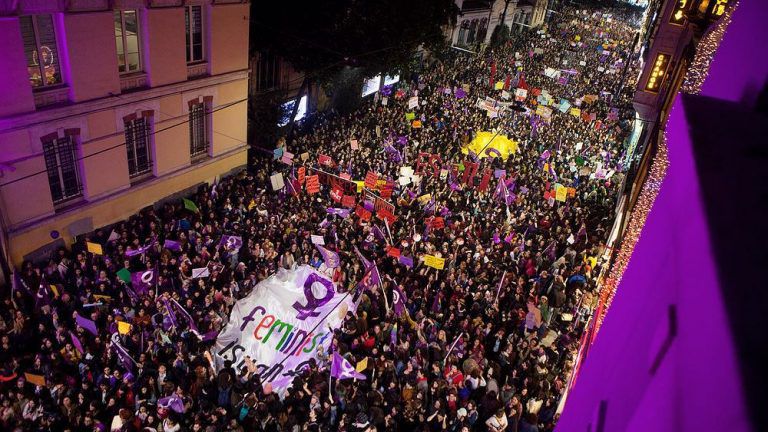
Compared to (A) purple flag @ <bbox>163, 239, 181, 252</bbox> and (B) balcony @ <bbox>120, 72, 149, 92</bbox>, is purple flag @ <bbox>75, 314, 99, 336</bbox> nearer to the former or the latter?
(A) purple flag @ <bbox>163, 239, 181, 252</bbox>

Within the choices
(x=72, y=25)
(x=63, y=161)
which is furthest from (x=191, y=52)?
(x=63, y=161)

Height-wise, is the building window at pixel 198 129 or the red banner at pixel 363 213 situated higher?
the building window at pixel 198 129

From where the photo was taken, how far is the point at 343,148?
23.1 meters

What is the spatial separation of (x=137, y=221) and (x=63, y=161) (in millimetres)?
2715

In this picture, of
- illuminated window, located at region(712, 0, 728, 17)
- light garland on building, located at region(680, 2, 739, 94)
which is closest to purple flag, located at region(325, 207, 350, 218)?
light garland on building, located at region(680, 2, 739, 94)

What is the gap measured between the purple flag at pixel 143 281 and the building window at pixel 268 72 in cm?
1571

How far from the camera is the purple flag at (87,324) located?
11.4 meters

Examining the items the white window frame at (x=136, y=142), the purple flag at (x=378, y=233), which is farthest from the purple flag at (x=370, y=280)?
the white window frame at (x=136, y=142)

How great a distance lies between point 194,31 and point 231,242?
8.20 metres

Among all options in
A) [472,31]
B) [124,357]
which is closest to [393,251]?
[124,357]

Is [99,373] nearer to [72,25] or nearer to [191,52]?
[72,25]

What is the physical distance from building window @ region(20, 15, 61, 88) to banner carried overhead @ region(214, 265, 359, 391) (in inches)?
322

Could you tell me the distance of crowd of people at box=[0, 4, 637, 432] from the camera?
1077 centimetres

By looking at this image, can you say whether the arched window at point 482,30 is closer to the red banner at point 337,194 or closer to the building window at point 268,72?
the building window at point 268,72
